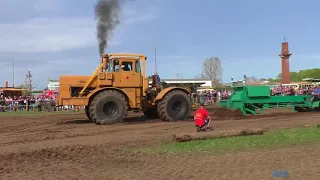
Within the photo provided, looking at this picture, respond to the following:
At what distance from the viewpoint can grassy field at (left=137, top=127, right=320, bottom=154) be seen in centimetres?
1053

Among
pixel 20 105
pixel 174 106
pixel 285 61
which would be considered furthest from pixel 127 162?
pixel 285 61

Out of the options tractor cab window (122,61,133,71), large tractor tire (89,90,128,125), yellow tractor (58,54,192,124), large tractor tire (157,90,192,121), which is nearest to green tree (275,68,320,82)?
large tractor tire (157,90,192,121)

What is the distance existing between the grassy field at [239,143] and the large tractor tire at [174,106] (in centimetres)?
667

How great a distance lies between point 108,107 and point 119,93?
2.61 feet

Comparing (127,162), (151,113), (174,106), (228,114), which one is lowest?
(127,162)

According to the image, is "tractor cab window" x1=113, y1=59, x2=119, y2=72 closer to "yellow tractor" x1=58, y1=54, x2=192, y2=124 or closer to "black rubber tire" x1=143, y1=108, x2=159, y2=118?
"yellow tractor" x1=58, y1=54, x2=192, y2=124

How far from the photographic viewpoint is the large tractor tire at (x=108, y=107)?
17.5 metres

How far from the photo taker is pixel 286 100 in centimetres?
2219

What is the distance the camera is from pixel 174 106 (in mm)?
19172

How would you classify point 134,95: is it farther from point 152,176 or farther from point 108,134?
point 152,176

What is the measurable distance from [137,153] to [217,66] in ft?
286

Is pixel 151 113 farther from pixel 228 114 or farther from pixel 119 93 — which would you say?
pixel 228 114

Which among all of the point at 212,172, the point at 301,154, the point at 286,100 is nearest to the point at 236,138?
the point at 301,154

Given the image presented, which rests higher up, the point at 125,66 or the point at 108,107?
the point at 125,66
